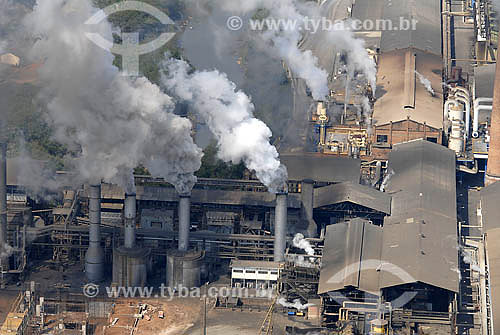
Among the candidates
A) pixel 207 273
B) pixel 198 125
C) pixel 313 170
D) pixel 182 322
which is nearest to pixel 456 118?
pixel 313 170

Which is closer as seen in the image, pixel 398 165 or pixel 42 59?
pixel 42 59

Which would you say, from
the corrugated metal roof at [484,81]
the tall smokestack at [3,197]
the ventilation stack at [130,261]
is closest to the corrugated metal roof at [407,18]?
the corrugated metal roof at [484,81]

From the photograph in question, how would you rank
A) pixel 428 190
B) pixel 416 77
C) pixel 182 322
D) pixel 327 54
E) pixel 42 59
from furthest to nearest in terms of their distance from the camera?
pixel 327 54 → pixel 416 77 → pixel 428 190 → pixel 42 59 → pixel 182 322

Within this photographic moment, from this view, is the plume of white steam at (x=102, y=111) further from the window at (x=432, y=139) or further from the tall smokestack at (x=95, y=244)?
the window at (x=432, y=139)

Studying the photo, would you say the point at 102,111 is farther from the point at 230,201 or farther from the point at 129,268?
the point at 230,201

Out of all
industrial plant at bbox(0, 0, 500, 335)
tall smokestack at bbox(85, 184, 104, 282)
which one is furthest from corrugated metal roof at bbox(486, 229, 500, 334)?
tall smokestack at bbox(85, 184, 104, 282)

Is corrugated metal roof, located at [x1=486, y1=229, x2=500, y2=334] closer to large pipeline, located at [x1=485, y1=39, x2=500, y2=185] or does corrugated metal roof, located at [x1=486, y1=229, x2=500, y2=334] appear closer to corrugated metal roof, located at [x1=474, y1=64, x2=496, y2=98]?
large pipeline, located at [x1=485, y1=39, x2=500, y2=185]

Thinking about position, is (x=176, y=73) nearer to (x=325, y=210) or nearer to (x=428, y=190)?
(x=325, y=210)
